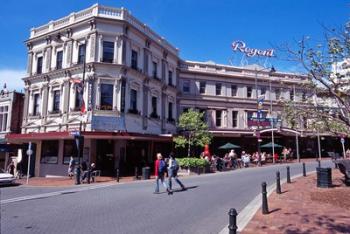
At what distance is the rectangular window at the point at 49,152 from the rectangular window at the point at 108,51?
828cm

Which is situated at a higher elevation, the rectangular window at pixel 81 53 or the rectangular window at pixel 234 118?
the rectangular window at pixel 81 53

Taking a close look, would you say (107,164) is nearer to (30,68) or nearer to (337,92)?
(30,68)

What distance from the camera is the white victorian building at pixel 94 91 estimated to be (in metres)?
25.8

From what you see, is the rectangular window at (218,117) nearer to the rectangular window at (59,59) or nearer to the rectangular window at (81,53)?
the rectangular window at (81,53)

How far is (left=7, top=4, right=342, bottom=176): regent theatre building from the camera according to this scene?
2580 cm

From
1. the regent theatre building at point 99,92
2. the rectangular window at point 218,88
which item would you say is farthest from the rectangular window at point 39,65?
the rectangular window at point 218,88

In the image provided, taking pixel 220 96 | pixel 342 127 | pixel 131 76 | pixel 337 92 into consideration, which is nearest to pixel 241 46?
pixel 220 96

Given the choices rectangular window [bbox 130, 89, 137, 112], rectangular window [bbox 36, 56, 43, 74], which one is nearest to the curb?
rectangular window [bbox 130, 89, 137, 112]

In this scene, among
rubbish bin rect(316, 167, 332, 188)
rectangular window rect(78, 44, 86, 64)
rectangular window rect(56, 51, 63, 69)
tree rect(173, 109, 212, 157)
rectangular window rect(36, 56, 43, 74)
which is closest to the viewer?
rubbish bin rect(316, 167, 332, 188)

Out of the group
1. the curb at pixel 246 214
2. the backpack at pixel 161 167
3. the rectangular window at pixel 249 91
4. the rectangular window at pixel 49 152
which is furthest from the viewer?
the rectangular window at pixel 249 91

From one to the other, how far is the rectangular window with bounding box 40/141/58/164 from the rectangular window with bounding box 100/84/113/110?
5.67 meters

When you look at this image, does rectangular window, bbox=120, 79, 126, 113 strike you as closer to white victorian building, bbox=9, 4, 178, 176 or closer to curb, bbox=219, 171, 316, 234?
white victorian building, bbox=9, 4, 178, 176

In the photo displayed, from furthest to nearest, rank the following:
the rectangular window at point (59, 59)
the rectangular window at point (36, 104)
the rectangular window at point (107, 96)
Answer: the rectangular window at point (36, 104) → the rectangular window at point (59, 59) → the rectangular window at point (107, 96)

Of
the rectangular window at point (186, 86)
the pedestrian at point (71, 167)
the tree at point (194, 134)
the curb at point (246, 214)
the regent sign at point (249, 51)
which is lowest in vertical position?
the curb at point (246, 214)
